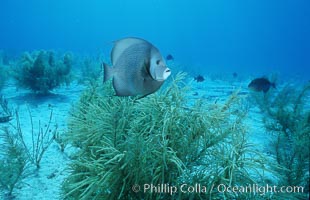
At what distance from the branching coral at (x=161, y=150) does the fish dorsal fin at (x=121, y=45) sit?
41.7 inches

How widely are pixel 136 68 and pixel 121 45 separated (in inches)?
12.1

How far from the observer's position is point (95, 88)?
591 cm

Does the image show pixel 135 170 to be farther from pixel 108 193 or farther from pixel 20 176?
pixel 20 176

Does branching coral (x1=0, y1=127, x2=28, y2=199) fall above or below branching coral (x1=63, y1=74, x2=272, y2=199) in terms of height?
below

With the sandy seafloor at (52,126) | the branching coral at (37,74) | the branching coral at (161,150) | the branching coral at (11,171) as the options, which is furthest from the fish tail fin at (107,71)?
the branching coral at (37,74)

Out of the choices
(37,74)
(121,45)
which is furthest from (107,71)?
(37,74)

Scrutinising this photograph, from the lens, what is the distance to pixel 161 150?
296 centimetres

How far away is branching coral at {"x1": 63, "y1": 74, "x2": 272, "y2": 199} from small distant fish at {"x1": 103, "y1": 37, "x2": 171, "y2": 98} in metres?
0.95

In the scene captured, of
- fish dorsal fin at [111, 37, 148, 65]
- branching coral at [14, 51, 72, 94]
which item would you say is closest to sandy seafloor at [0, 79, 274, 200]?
branching coral at [14, 51, 72, 94]

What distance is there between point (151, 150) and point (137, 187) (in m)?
0.47

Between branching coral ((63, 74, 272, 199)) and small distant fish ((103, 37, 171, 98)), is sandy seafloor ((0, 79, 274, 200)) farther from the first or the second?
small distant fish ((103, 37, 171, 98))

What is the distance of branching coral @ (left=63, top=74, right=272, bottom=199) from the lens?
2.87m

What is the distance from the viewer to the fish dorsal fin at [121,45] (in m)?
2.17

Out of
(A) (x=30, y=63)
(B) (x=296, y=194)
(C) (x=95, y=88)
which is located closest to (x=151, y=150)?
(B) (x=296, y=194)
